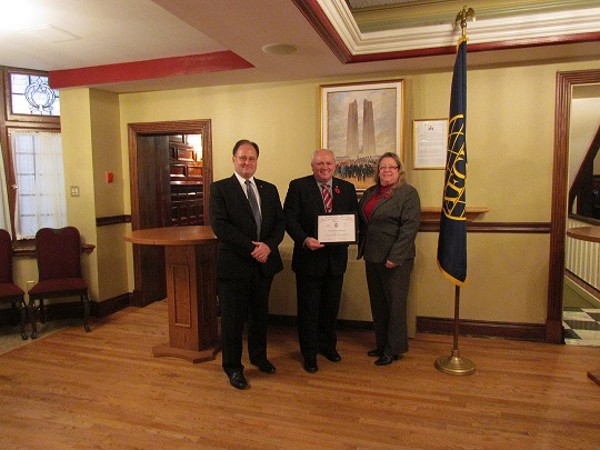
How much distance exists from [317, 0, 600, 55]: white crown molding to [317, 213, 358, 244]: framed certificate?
3.96 feet

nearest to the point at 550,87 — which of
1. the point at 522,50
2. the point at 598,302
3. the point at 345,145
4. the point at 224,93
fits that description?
the point at 522,50

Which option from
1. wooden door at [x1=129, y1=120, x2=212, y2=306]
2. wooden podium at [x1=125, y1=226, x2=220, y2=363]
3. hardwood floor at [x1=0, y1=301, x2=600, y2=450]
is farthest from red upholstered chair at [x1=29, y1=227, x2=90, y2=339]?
wooden podium at [x1=125, y1=226, x2=220, y2=363]

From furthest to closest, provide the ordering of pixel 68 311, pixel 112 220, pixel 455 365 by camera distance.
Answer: pixel 112 220
pixel 68 311
pixel 455 365

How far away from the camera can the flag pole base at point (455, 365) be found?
2.89 metres

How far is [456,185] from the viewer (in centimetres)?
283

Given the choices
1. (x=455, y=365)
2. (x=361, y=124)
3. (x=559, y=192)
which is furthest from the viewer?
(x=361, y=124)

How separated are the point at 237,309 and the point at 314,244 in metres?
0.63

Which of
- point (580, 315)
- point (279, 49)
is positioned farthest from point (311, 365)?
point (580, 315)

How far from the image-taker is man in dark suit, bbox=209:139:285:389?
2.67 m

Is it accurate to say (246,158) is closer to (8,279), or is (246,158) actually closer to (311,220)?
(311,220)

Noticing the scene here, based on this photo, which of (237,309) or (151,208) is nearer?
(237,309)

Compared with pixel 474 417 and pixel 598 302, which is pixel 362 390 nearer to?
pixel 474 417

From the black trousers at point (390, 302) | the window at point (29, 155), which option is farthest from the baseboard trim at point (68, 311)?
the black trousers at point (390, 302)

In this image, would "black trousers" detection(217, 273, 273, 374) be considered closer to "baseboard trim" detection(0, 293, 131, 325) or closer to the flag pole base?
the flag pole base
